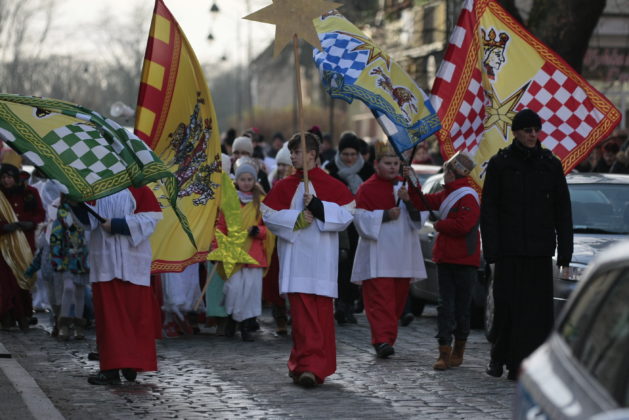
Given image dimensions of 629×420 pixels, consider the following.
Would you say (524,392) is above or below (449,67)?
below

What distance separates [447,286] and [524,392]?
21.5ft

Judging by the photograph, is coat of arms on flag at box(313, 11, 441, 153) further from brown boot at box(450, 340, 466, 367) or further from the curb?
the curb

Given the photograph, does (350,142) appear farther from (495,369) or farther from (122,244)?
(122,244)

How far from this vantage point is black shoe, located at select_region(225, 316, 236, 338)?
45.1 feet

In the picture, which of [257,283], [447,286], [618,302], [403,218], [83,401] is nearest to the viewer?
[618,302]

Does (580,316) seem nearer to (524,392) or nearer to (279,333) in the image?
(524,392)

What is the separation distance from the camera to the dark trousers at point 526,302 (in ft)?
32.4

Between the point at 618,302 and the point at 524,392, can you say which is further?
the point at 524,392

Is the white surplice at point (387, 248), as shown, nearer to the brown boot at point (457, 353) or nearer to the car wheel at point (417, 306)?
the brown boot at point (457, 353)

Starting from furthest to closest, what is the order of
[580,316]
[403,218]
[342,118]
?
1. [342,118]
2. [403,218]
3. [580,316]

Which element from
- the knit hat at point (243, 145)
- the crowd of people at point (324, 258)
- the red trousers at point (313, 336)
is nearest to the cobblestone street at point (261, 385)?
the red trousers at point (313, 336)

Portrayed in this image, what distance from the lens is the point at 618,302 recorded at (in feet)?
13.2

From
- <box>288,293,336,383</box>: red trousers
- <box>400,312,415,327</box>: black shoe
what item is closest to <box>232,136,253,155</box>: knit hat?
<box>400,312,415,327</box>: black shoe

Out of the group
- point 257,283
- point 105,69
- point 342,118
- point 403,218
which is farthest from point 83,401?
point 105,69
